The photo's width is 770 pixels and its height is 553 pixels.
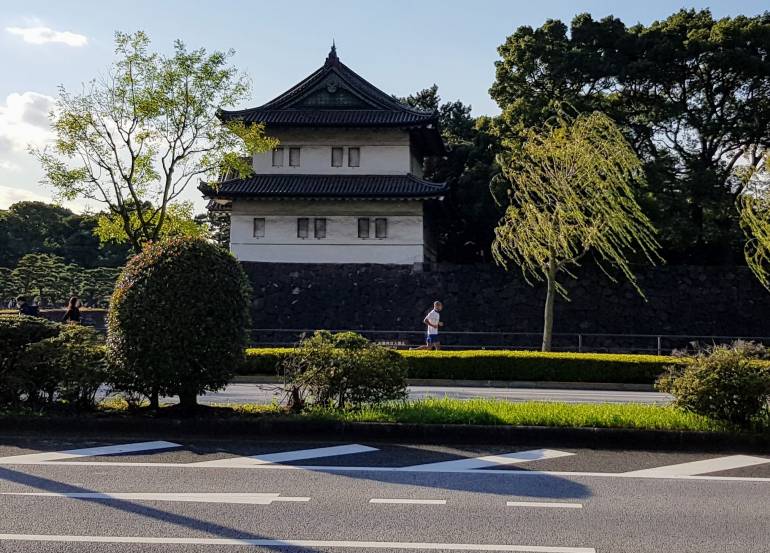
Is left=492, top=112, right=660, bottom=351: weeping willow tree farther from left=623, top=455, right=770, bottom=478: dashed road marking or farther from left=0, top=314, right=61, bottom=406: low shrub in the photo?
left=0, top=314, right=61, bottom=406: low shrub

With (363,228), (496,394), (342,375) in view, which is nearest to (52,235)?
(363,228)

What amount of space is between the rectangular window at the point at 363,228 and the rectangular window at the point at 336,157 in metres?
3.03

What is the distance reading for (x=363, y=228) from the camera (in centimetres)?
3384

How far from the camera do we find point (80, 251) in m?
62.3

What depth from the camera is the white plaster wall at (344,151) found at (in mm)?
34656

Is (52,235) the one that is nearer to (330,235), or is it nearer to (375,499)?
(330,235)

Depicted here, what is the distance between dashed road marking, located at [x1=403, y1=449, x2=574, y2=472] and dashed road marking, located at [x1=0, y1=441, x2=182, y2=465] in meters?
3.16

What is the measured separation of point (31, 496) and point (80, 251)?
197 ft

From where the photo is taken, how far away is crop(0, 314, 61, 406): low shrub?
1026cm

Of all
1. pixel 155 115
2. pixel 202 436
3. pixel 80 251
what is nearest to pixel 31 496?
pixel 202 436

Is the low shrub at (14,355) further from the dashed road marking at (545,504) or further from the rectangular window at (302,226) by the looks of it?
the rectangular window at (302,226)

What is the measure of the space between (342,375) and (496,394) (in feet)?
22.5

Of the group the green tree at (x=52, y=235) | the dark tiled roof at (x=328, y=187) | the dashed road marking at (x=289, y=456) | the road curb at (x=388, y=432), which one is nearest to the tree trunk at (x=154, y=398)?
the road curb at (x=388, y=432)

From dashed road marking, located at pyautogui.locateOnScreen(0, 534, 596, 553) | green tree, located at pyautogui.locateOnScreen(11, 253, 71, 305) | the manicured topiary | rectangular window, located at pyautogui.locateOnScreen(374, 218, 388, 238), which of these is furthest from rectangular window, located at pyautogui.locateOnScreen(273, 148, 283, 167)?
dashed road marking, located at pyautogui.locateOnScreen(0, 534, 596, 553)
